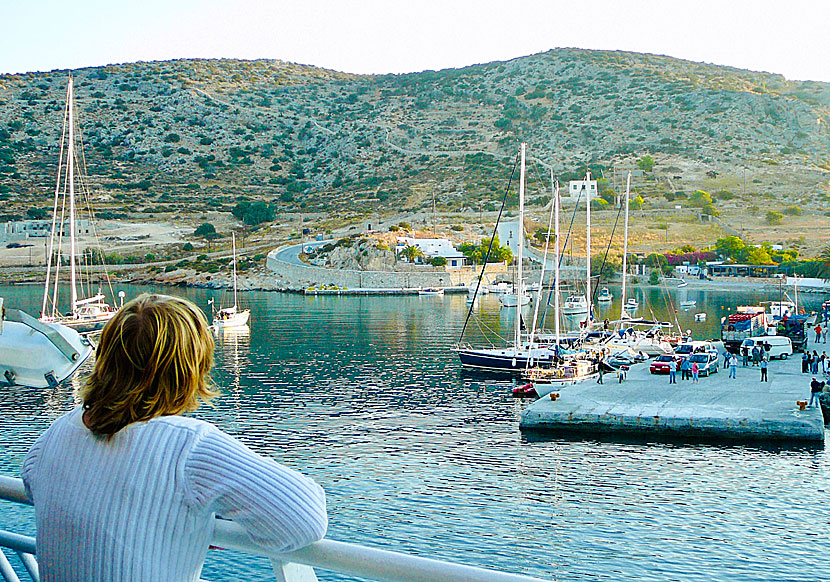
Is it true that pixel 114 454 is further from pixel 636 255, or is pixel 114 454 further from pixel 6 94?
pixel 6 94

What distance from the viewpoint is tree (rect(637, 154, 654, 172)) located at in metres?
114

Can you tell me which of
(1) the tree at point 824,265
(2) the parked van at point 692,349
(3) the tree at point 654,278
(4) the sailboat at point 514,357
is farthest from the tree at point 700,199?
(4) the sailboat at point 514,357

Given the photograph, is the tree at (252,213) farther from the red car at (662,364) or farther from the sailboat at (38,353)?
the sailboat at (38,353)

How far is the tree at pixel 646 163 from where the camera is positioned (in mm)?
113625

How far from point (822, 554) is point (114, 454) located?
13820 millimetres

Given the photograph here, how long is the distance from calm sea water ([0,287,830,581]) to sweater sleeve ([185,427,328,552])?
10912 mm

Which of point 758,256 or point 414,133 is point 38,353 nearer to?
point 758,256

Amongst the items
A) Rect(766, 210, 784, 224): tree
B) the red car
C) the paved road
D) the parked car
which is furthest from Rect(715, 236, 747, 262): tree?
the red car

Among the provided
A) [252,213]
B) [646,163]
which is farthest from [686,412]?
[646,163]

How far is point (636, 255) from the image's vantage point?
88500 millimetres

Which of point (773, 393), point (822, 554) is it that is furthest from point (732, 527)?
point (773, 393)

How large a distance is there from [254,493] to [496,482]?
16206 millimetres

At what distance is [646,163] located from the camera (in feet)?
375

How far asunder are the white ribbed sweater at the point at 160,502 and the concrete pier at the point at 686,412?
2038 cm
